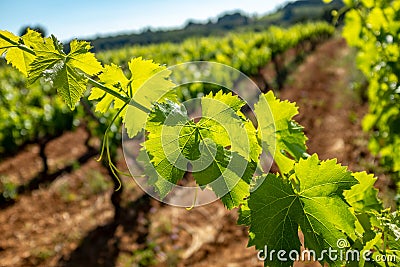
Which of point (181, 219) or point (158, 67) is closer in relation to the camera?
point (158, 67)

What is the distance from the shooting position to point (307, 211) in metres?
0.99

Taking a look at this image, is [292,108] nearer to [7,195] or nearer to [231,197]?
[231,197]

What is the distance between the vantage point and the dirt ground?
13.3 ft

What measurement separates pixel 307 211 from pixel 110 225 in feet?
13.5

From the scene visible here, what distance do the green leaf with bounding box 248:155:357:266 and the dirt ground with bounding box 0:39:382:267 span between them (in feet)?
8.57

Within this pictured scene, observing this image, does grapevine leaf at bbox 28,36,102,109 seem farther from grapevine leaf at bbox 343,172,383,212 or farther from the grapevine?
grapevine leaf at bbox 343,172,383,212

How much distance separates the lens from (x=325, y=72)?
46.4 feet

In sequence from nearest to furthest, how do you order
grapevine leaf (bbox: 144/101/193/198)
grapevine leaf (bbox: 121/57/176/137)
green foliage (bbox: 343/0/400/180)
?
grapevine leaf (bbox: 144/101/193/198) < grapevine leaf (bbox: 121/57/176/137) < green foliage (bbox: 343/0/400/180)

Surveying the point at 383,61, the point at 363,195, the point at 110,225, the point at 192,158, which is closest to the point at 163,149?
the point at 192,158

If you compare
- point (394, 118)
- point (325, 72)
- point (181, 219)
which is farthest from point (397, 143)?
point (325, 72)

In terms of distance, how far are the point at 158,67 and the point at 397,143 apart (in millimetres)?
2278

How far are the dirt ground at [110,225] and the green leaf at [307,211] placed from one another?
2.61 metres

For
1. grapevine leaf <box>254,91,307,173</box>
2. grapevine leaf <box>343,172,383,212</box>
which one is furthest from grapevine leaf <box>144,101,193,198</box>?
grapevine leaf <box>343,172,383,212</box>

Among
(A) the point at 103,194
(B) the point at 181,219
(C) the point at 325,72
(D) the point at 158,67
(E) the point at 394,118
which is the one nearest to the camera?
(D) the point at 158,67
